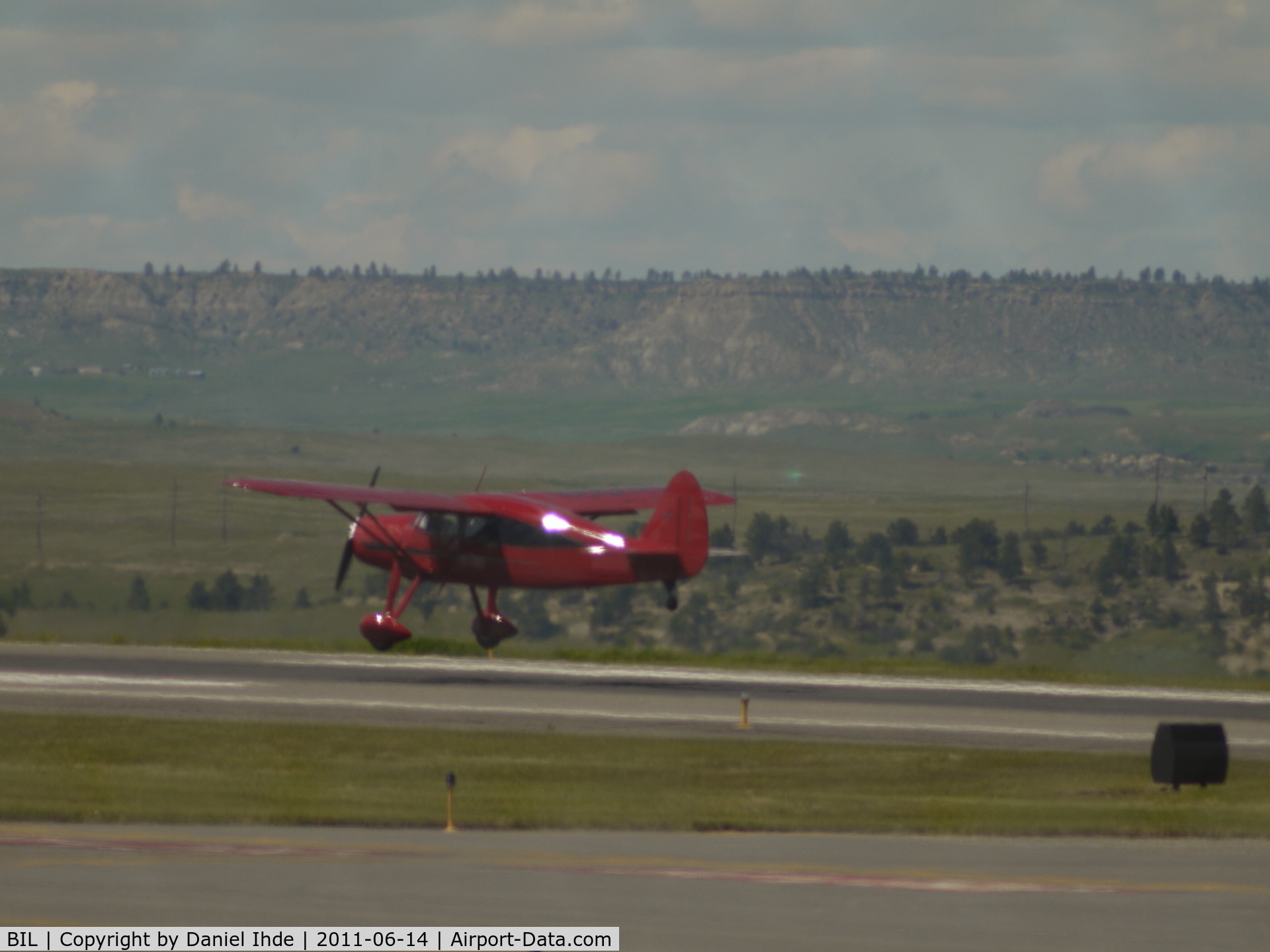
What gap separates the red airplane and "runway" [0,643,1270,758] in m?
2.25

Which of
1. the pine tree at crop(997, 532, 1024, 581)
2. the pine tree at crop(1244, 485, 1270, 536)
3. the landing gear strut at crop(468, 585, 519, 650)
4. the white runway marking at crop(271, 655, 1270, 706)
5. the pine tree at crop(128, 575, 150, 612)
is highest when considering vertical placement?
the pine tree at crop(1244, 485, 1270, 536)

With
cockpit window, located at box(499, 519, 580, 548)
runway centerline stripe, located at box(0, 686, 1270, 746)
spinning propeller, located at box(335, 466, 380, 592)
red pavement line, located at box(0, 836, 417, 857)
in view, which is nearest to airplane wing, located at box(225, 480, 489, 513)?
spinning propeller, located at box(335, 466, 380, 592)

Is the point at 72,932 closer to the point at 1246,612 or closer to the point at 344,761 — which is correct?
the point at 344,761

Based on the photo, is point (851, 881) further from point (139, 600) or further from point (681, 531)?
point (139, 600)

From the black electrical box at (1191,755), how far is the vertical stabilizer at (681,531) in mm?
18111

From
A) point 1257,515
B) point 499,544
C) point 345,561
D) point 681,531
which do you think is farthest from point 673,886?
point 1257,515

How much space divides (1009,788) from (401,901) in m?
14.9

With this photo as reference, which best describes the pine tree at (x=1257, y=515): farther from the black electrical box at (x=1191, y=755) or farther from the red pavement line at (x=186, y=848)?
the red pavement line at (x=186, y=848)

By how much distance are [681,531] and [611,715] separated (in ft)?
27.6

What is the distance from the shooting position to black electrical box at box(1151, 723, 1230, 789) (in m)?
29.2

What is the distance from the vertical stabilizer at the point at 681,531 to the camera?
4619 cm

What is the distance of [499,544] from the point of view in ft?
164

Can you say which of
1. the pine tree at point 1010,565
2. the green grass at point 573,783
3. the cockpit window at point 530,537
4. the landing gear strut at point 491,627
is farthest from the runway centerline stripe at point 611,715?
the pine tree at point 1010,565

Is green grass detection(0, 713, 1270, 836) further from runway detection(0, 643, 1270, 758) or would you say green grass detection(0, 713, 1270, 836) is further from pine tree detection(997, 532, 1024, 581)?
pine tree detection(997, 532, 1024, 581)
